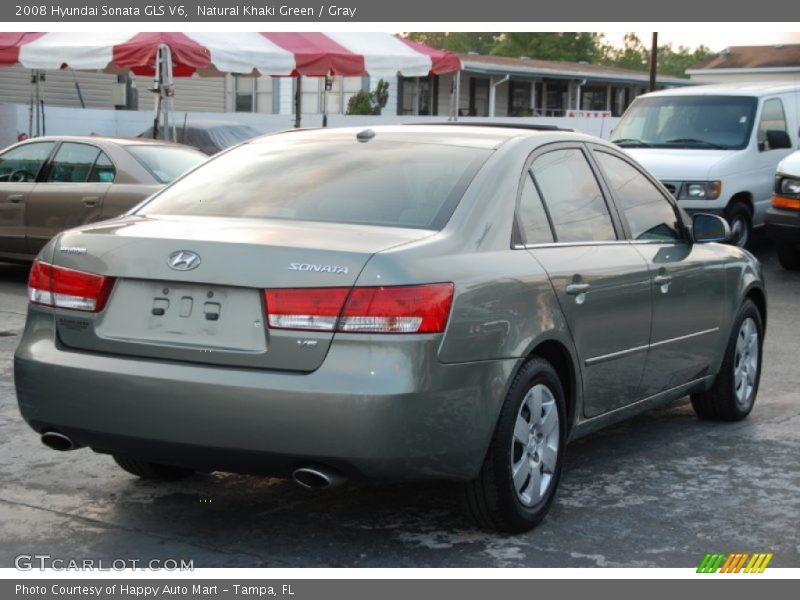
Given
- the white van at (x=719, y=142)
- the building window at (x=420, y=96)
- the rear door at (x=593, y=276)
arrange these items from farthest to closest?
1. the building window at (x=420, y=96)
2. the white van at (x=719, y=142)
3. the rear door at (x=593, y=276)

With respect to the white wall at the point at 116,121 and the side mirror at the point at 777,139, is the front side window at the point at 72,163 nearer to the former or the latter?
the side mirror at the point at 777,139

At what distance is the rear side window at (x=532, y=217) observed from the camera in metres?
5.09

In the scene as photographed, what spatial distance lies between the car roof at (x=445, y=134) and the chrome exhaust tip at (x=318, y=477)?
161cm

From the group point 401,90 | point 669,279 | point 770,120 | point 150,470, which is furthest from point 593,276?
point 401,90

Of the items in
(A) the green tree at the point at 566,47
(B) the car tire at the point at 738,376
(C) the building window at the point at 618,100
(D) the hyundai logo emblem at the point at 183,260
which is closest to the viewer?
(D) the hyundai logo emblem at the point at 183,260

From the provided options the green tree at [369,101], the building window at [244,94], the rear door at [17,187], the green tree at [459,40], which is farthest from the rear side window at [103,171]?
the green tree at [459,40]

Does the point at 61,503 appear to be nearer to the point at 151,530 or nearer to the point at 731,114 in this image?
the point at 151,530

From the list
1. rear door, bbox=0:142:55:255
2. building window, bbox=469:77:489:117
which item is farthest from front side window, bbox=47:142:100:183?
building window, bbox=469:77:489:117

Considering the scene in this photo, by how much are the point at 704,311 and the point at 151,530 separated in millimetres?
3011

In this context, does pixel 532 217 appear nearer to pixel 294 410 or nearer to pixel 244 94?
pixel 294 410

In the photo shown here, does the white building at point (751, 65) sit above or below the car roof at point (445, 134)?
below

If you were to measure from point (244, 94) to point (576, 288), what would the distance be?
33.5 m

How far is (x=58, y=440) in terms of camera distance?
468cm

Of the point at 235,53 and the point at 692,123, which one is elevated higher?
the point at 235,53
